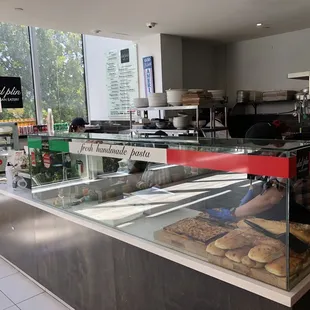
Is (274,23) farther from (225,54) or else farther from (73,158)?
(73,158)

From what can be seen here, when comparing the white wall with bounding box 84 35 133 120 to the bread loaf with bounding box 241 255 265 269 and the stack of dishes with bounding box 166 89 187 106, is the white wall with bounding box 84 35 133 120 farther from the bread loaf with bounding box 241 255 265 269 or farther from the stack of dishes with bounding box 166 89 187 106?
the bread loaf with bounding box 241 255 265 269

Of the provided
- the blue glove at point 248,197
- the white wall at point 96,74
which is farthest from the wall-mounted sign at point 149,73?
the blue glove at point 248,197

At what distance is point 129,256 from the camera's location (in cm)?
174

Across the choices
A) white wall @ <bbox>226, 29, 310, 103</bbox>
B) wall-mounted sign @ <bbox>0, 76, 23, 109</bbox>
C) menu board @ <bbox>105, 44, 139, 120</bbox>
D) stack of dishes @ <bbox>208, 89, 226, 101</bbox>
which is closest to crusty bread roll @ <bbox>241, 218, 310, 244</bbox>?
stack of dishes @ <bbox>208, 89, 226, 101</bbox>

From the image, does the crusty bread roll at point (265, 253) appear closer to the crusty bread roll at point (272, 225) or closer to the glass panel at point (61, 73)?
the crusty bread roll at point (272, 225)

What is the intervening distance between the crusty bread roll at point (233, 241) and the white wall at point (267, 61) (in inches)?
175

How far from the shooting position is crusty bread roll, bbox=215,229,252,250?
1381mm

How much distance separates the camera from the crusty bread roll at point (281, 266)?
1.22 meters

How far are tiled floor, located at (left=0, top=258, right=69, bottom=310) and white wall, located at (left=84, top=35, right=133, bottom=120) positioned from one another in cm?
420

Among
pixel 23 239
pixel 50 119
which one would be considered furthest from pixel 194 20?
pixel 23 239

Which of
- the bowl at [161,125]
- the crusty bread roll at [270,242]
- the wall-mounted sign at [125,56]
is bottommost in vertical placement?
the crusty bread roll at [270,242]

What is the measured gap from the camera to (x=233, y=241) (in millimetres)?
1403

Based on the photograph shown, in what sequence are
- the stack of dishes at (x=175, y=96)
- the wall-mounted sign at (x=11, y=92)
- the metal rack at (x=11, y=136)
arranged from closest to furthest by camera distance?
the metal rack at (x=11, y=136) → the stack of dishes at (x=175, y=96) → the wall-mounted sign at (x=11, y=92)

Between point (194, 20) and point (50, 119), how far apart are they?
7.75 feet
